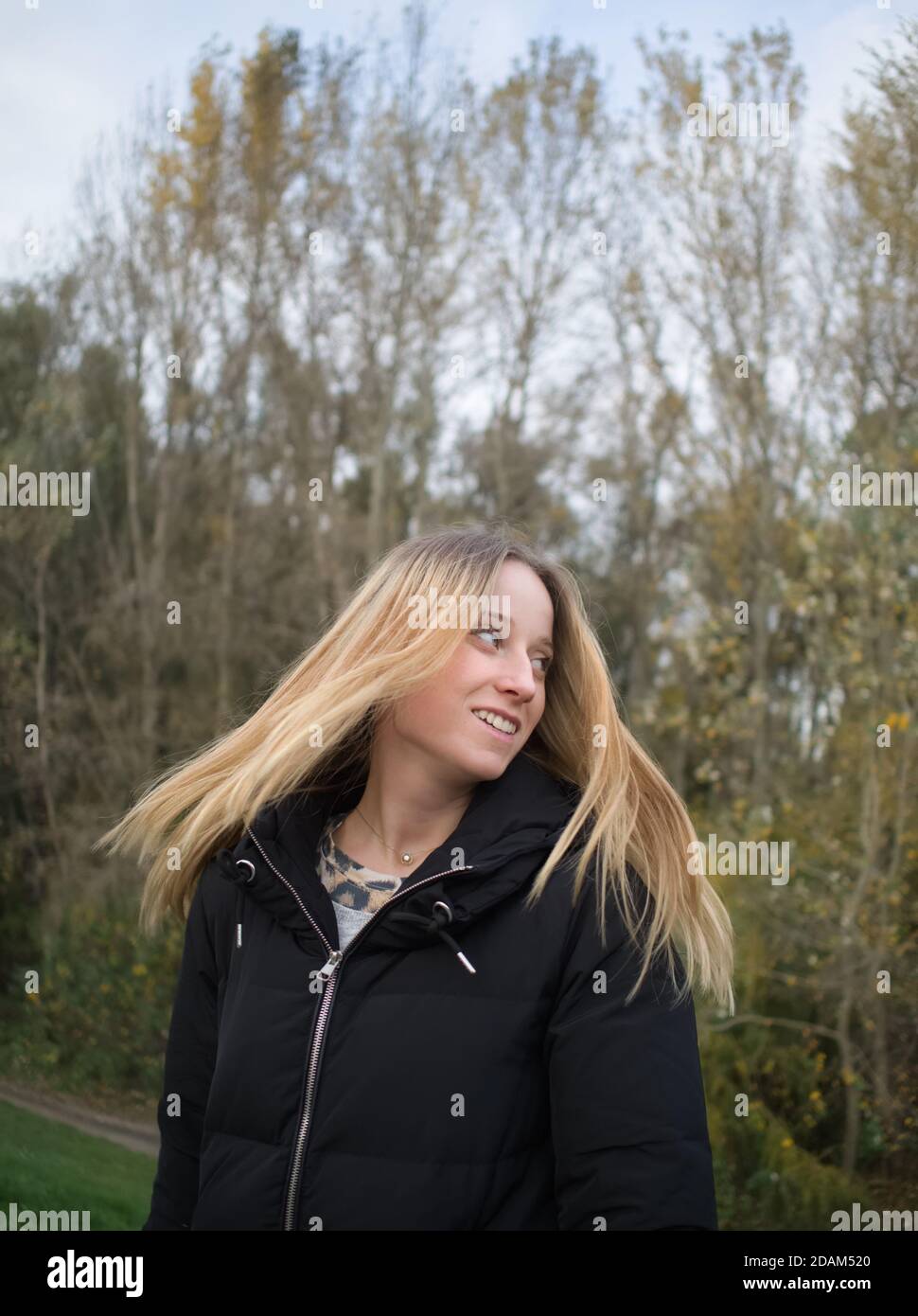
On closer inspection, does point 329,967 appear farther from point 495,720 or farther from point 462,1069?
point 495,720

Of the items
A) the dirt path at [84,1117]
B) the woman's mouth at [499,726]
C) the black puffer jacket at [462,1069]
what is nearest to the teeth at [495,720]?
the woman's mouth at [499,726]

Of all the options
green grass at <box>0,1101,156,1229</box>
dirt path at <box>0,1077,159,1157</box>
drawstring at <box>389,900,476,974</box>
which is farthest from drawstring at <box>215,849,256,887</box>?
dirt path at <box>0,1077,159,1157</box>

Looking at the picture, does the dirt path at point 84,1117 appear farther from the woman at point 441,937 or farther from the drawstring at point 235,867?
the drawstring at point 235,867

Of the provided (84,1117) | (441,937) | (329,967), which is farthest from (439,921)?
(84,1117)

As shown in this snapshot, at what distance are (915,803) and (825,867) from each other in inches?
24.5

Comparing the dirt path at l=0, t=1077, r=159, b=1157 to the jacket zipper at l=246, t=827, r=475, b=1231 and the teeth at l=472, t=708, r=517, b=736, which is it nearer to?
the jacket zipper at l=246, t=827, r=475, b=1231

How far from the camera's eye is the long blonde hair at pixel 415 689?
172 centimetres

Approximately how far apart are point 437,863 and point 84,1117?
15.0 feet

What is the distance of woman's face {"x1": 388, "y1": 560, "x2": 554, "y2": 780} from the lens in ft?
5.92

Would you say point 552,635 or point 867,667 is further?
point 867,667

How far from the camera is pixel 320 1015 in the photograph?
1.65 m

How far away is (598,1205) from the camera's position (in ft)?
4.83

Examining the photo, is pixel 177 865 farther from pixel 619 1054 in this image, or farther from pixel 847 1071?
pixel 847 1071
